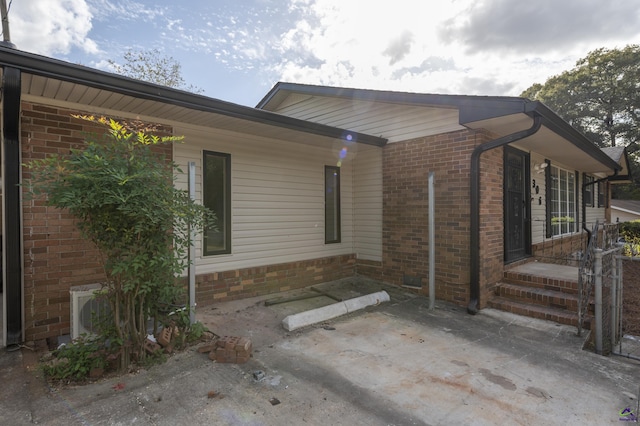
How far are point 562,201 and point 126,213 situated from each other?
10815mm

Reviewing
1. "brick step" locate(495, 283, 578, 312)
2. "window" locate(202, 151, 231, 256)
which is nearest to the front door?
"brick step" locate(495, 283, 578, 312)

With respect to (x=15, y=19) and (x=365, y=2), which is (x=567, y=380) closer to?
(x=365, y=2)

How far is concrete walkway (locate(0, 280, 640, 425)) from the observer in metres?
2.29

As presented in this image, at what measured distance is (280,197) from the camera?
5809 millimetres

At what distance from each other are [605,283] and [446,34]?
7.24m

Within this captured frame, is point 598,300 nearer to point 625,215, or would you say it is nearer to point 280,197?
point 280,197

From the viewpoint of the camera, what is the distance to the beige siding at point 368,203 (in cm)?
660

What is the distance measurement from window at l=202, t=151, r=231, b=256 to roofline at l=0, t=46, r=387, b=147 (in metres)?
1.03

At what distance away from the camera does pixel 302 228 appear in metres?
6.17

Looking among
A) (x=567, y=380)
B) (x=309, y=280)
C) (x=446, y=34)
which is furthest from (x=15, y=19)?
(x=567, y=380)

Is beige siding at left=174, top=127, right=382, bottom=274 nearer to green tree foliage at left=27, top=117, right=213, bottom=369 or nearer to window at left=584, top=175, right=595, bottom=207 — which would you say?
green tree foliage at left=27, top=117, right=213, bottom=369

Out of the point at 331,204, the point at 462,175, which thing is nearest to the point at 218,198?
the point at 331,204

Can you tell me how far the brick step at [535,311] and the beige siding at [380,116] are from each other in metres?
2.98

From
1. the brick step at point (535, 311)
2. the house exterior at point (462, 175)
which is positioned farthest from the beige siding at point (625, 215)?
the brick step at point (535, 311)
